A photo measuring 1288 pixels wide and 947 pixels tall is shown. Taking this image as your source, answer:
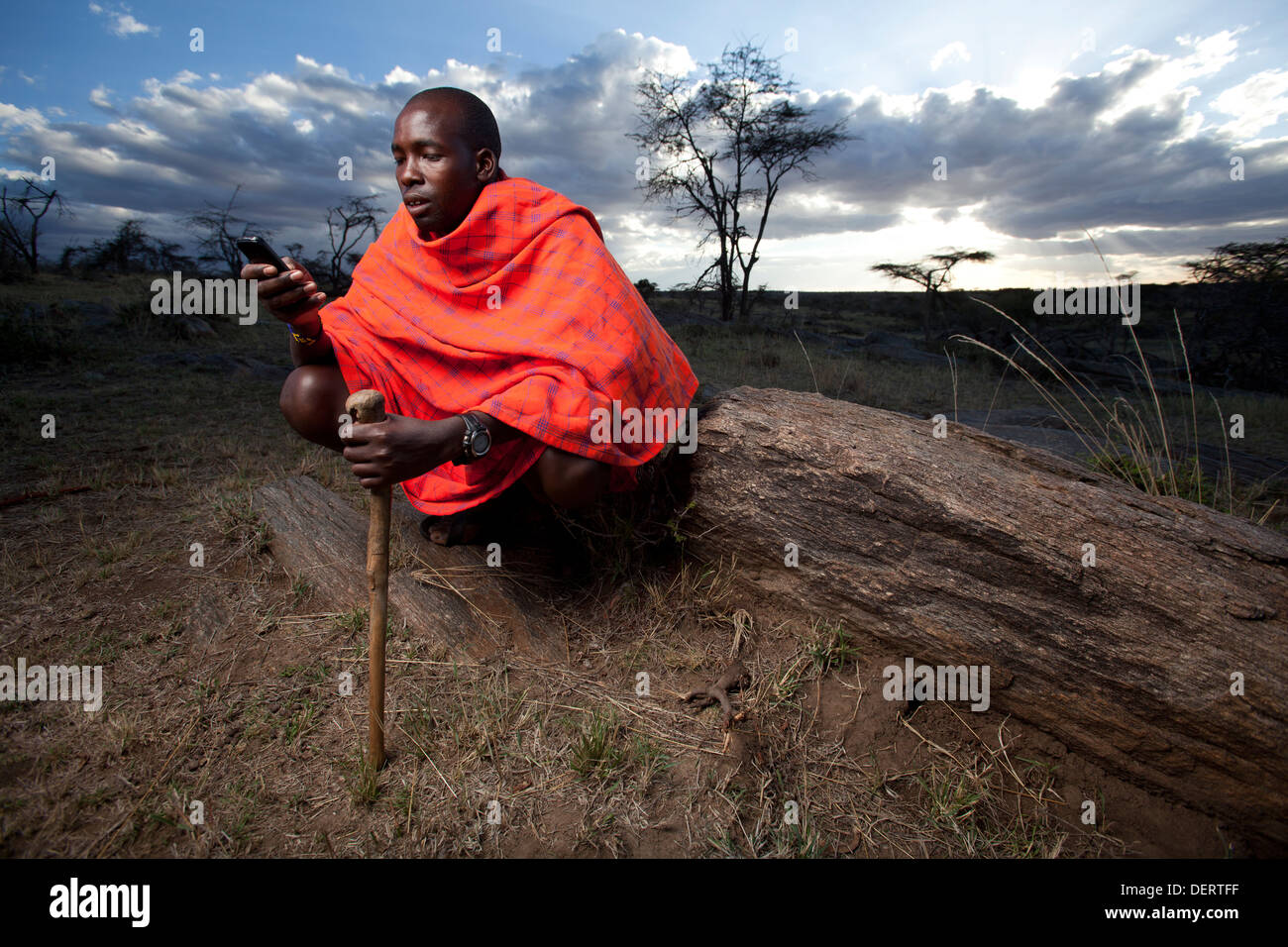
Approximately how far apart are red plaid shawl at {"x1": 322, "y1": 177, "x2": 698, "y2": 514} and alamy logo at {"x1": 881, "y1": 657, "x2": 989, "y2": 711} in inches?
43.7

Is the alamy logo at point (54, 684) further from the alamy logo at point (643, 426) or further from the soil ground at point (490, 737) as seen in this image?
the alamy logo at point (643, 426)

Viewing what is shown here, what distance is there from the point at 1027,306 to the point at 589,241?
2223 cm

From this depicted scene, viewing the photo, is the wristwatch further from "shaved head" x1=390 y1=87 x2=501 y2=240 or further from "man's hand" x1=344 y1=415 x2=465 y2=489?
"shaved head" x1=390 y1=87 x2=501 y2=240

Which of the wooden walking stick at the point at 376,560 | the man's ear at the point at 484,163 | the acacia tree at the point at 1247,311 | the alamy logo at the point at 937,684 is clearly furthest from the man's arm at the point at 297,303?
the acacia tree at the point at 1247,311

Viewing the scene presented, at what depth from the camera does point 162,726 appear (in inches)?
73.4

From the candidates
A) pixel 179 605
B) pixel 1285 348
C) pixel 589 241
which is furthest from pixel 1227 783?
pixel 1285 348

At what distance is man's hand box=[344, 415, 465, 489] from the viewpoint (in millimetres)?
Result: 1548

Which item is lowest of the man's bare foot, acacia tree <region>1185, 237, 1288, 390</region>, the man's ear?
the man's bare foot

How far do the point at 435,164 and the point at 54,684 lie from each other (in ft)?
6.69

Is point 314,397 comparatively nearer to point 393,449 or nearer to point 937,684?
point 393,449

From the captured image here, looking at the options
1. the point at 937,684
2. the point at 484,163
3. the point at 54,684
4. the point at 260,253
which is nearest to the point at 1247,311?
the point at 937,684

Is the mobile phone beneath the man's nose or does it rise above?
beneath

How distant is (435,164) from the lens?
2053 mm

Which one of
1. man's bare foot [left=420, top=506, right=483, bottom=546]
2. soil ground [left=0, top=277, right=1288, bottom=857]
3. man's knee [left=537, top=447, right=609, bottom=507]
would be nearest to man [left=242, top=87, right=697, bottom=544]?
Result: man's knee [left=537, top=447, right=609, bottom=507]
